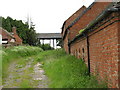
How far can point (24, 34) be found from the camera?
54.0m

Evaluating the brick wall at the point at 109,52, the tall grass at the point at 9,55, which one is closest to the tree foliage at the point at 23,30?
the tall grass at the point at 9,55

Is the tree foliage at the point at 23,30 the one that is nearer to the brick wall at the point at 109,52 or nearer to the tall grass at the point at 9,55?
the tall grass at the point at 9,55

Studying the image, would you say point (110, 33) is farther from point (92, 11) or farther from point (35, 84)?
point (92, 11)

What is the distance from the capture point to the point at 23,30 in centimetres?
5603

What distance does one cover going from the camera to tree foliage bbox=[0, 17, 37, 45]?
5172 cm

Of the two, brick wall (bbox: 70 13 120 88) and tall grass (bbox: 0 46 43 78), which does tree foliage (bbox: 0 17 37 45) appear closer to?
tall grass (bbox: 0 46 43 78)

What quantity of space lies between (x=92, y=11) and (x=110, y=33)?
12174 mm

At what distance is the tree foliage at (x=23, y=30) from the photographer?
5172 cm

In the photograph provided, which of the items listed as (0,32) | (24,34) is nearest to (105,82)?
(0,32)

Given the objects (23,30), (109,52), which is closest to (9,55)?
(109,52)

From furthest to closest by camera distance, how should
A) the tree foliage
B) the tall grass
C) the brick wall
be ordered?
1. the tree foliage
2. the tall grass
3. the brick wall

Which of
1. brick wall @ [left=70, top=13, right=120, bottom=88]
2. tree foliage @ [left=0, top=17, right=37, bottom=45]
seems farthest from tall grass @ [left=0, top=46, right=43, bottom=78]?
tree foliage @ [left=0, top=17, right=37, bottom=45]

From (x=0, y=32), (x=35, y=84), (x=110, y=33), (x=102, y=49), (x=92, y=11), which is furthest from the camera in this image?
(x=0, y=32)

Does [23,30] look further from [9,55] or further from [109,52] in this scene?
[109,52]
